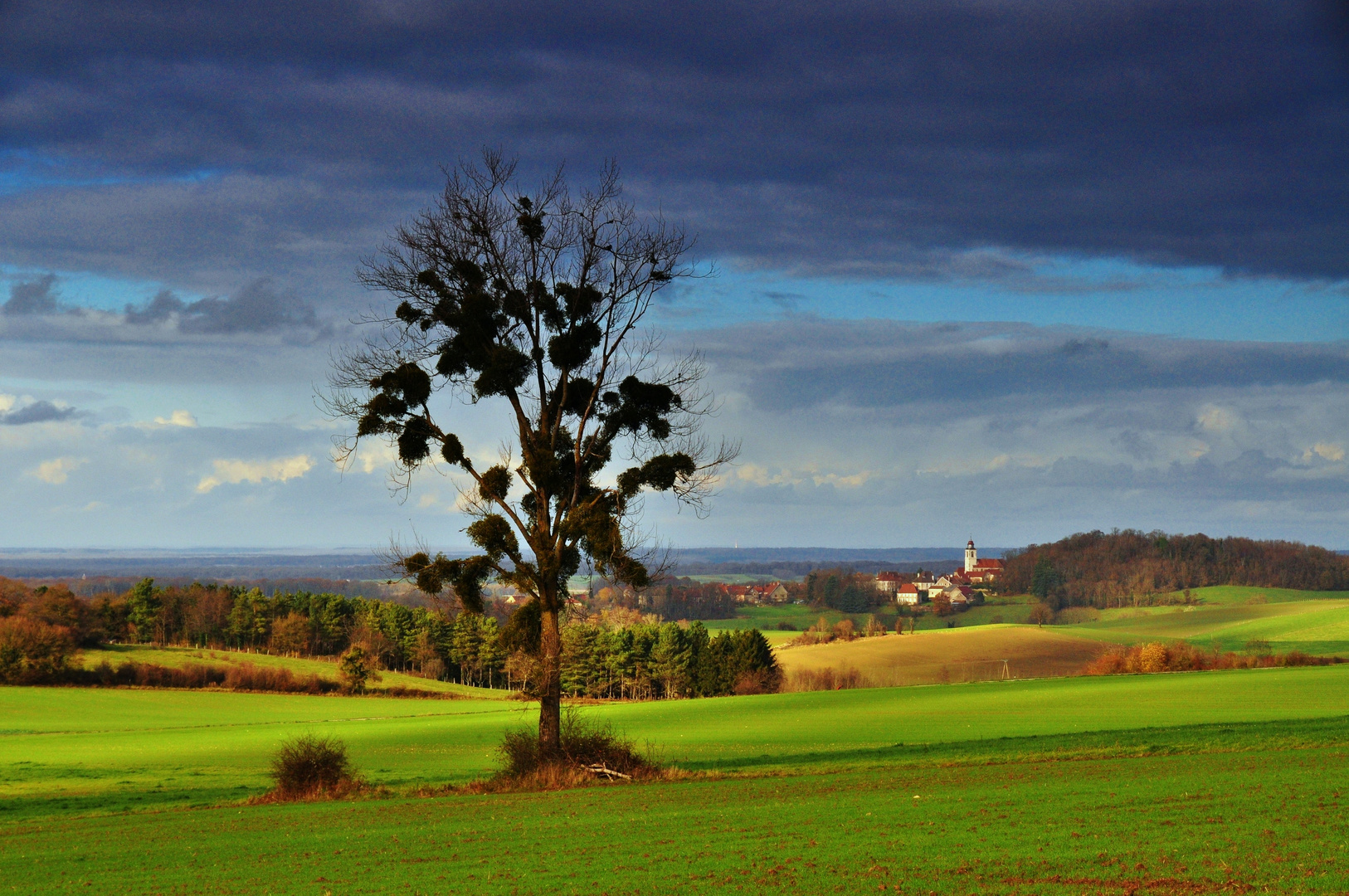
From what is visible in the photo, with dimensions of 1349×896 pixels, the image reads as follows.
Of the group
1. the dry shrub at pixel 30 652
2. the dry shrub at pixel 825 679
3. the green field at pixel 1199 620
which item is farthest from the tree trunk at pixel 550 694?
the green field at pixel 1199 620

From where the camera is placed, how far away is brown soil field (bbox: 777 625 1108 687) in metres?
92.5

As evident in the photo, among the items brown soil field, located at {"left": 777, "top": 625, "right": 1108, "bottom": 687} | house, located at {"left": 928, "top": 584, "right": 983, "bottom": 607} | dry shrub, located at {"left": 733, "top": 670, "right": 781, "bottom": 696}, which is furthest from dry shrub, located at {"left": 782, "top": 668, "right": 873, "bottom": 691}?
house, located at {"left": 928, "top": 584, "right": 983, "bottom": 607}

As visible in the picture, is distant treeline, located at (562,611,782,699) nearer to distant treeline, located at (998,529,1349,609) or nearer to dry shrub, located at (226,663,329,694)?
dry shrub, located at (226,663,329,694)

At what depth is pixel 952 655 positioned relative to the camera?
335ft

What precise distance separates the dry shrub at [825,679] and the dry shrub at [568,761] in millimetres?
68947

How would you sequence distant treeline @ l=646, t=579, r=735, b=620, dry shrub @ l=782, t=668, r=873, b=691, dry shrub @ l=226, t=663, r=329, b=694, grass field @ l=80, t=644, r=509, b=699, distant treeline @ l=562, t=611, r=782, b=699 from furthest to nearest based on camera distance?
distant treeline @ l=646, t=579, r=735, b=620
distant treeline @ l=562, t=611, r=782, b=699
dry shrub @ l=782, t=668, r=873, b=691
grass field @ l=80, t=644, r=509, b=699
dry shrub @ l=226, t=663, r=329, b=694

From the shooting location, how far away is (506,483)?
24.2 m

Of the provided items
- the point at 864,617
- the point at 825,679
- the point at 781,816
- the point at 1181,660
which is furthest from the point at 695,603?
the point at 781,816

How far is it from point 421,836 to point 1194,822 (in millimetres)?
11635

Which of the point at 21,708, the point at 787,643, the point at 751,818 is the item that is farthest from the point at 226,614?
the point at 751,818

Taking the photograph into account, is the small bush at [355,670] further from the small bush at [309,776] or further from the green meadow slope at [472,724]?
the small bush at [309,776]

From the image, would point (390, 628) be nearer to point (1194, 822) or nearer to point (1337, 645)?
point (1337, 645)

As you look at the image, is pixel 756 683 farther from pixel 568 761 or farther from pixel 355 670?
pixel 568 761

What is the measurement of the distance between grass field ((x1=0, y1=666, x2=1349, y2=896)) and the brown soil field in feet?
170
